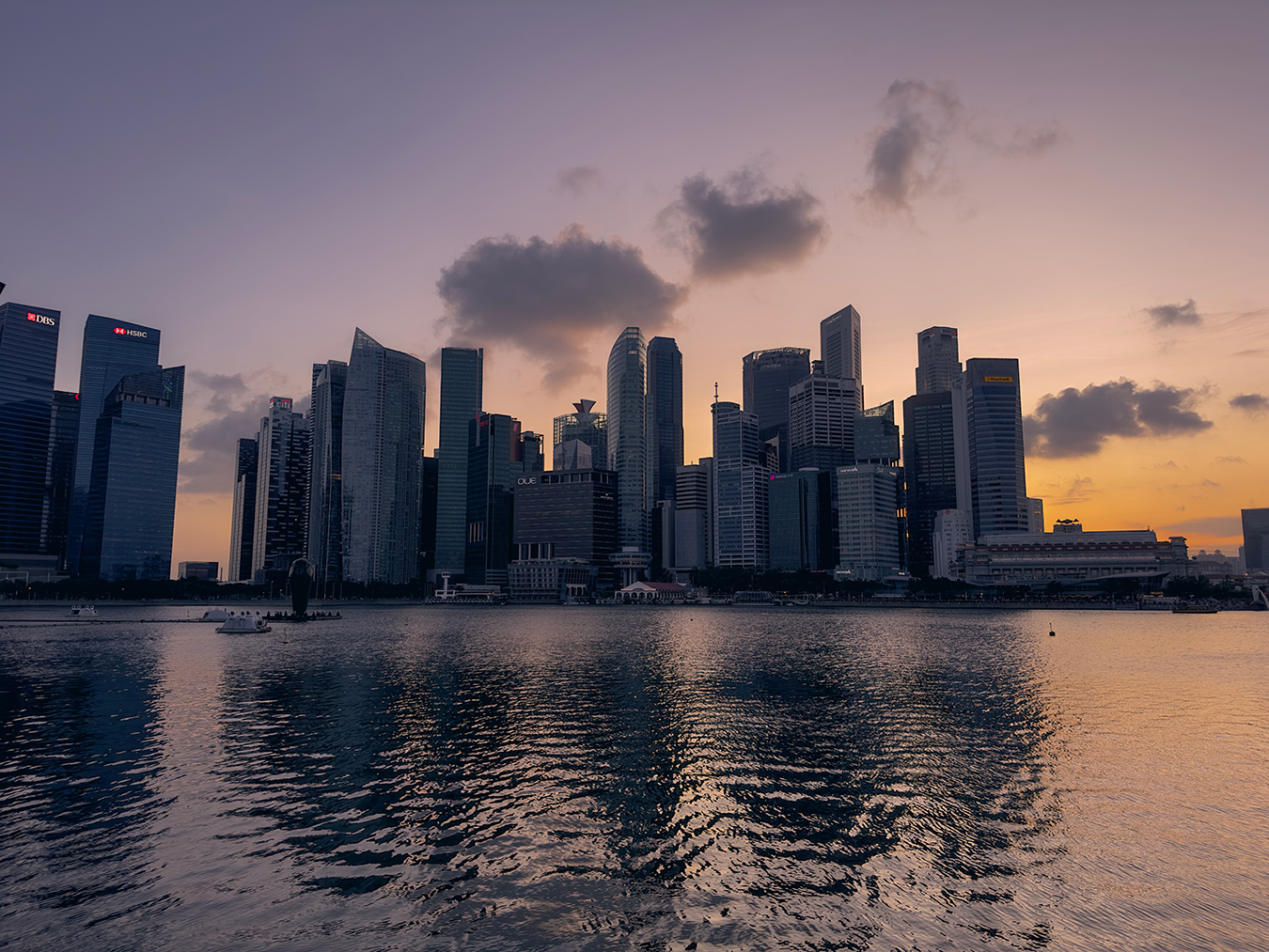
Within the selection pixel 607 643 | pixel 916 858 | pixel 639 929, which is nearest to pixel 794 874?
pixel 916 858

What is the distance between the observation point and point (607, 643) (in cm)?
13262

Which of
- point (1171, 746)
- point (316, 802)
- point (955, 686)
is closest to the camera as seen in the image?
point (316, 802)

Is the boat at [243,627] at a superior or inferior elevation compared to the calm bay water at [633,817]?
inferior

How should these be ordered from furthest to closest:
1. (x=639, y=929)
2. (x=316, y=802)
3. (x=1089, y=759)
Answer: (x=1089, y=759)
(x=316, y=802)
(x=639, y=929)

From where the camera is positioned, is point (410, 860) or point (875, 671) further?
point (875, 671)

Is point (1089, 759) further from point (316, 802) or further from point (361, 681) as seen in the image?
point (361, 681)

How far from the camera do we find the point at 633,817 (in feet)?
108

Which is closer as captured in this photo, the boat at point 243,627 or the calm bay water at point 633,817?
the calm bay water at point 633,817

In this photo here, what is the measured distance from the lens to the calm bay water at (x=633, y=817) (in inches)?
901

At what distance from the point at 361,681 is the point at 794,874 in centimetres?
6218

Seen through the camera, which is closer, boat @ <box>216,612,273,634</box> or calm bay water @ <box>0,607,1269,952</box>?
calm bay water @ <box>0,607,1269,952</box>

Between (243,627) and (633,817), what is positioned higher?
(633,817)

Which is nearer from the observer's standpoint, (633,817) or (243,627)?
(633,817)

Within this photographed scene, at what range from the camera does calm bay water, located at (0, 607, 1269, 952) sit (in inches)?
901
